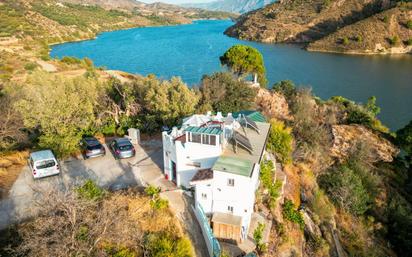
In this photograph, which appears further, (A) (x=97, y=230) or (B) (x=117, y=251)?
(B) (x=117, y=251)

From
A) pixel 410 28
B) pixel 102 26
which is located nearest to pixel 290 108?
pixel 410 28

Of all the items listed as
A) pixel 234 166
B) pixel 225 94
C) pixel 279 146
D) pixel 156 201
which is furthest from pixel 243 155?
pixel 225 94

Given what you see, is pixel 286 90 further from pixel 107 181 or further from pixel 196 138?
pixel 107 181

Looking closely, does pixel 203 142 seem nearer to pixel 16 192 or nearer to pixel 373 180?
pixel 16 192

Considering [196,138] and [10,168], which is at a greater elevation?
[196,138]

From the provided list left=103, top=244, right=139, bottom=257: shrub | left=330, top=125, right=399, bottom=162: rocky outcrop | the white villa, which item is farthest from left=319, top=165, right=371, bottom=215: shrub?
left=103, top=244, right=139, bottom=257: shrub

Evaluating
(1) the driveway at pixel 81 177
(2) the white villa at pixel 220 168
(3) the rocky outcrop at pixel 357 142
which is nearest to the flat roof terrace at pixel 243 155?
(2) the white villa at pixel 220 168
